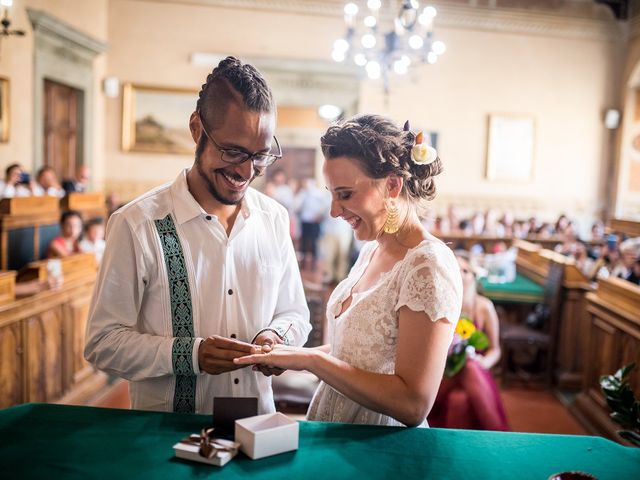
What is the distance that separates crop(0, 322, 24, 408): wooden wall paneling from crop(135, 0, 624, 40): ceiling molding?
326 inches

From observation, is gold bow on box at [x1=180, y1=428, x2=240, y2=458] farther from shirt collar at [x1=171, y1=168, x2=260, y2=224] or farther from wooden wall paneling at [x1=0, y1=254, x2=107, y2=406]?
wooden wall paneling at [x1=0, y1=254, x2=107, y2=406]

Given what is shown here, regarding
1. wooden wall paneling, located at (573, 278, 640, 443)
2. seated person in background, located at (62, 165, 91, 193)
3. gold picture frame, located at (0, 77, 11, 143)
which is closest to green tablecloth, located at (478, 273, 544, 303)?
wooden wall paneling, located at (573, 278, 640, 443)

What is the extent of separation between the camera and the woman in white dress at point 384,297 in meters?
1.56

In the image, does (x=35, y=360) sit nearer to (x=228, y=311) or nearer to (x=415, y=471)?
(x=228, y=311)

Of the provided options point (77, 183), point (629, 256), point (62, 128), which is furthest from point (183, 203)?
point (62, 128)

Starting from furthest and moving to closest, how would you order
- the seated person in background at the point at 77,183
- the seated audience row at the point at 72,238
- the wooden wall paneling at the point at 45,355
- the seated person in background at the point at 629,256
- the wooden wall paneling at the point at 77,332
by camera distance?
1. the seated person in background at the point at 77,183
2. the seated audience row at the point at 72,238
3. the seated person in background at the point at 629,256
4. the wooden wall paneling at the point at 77,332
5. the wooden wall paneling at the point at 45,355

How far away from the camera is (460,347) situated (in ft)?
10.7

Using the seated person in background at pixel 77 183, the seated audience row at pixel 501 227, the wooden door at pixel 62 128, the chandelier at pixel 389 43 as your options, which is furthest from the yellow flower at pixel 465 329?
the wooden door at pixel 62 128

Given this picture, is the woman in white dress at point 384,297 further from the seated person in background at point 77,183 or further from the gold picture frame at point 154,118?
the gold picture frame at point 154,118

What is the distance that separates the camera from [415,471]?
1386 mm

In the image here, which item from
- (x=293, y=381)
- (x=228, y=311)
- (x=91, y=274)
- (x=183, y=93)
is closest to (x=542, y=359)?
(x=293, y=381)

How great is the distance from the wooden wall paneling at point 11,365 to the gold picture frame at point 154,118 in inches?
280

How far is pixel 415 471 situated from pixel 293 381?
7.97ft

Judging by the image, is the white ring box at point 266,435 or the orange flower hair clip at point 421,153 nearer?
the white ring box at point 266,435
